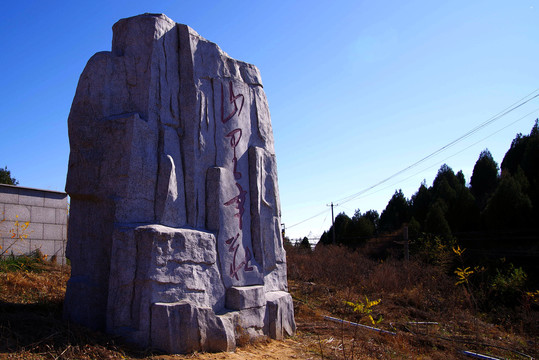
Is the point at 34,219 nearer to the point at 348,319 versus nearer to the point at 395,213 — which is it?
the point at 348,319

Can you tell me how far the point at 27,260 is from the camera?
7.07 metres

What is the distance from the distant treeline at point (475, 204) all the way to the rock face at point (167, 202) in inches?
313

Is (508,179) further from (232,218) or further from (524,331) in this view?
(232,218)

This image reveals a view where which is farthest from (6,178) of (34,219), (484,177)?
(484,177)

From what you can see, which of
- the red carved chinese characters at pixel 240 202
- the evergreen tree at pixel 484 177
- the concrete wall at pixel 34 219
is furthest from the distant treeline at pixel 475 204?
the concrete wall at pixel 34 219

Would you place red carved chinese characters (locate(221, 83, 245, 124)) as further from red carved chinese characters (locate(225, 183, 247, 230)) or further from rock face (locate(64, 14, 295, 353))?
red carved chinese characters (locate(225, 183, 247, 230))

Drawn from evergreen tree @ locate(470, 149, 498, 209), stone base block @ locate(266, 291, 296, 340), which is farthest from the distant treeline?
stone base block @ locate(266, 291, 296, 340)

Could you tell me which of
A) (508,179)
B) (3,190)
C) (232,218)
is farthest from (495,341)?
(3,190)

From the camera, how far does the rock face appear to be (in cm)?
420

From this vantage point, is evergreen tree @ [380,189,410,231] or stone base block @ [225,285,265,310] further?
evergreen tree @ [380,189,410,231]

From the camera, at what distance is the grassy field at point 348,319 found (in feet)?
12.7

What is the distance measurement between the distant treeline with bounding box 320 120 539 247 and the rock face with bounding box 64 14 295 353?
7.95m

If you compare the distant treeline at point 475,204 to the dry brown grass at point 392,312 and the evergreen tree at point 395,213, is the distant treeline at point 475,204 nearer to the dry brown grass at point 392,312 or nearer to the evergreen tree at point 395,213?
the evergreen tree at point 395,213

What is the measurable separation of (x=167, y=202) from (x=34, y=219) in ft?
14.2
